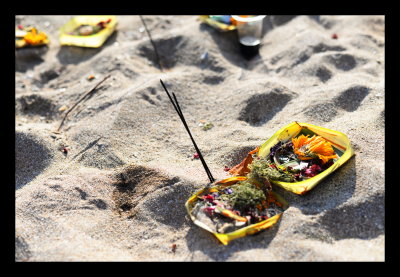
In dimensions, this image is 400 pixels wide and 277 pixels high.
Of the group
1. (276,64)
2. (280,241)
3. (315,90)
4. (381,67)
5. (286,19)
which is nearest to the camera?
(280,241)

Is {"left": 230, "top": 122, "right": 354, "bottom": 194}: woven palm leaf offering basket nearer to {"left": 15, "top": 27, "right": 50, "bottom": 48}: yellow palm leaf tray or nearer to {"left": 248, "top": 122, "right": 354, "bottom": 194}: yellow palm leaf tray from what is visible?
{"left": 248, "top": 122, "right": 354, "bottom": 194}: yellow palm leaf tray

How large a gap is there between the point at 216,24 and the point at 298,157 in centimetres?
276

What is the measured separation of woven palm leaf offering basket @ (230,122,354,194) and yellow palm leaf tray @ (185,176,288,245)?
0.37ft

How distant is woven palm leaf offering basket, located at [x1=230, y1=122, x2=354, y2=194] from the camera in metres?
2.94

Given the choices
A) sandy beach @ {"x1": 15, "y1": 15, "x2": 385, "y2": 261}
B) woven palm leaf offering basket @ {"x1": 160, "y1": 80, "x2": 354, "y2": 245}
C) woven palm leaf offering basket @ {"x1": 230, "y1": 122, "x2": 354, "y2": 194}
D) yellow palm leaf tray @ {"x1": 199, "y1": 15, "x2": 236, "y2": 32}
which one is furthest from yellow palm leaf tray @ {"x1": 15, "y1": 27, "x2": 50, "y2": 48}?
woven palm leaf offering basket @ {"x1": 230, "y1": 122, "x2": 354, "y2": 194}

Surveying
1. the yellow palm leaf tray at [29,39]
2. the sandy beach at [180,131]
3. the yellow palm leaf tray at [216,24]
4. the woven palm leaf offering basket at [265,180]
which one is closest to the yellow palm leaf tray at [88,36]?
the sandy beach at [180,131]

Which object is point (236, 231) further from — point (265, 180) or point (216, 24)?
point (216, 24)

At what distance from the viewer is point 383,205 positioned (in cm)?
278

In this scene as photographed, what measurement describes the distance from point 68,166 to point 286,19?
3638 millimetres

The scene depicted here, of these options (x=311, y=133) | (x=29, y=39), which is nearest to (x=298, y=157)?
(x=311, y=133)

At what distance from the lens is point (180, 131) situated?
3.93 metres

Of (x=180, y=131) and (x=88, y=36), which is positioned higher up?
(x=88, y=36)

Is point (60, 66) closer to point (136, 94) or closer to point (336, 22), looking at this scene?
point (136, 94)

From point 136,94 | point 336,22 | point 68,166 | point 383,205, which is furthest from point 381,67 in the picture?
point 68,166
